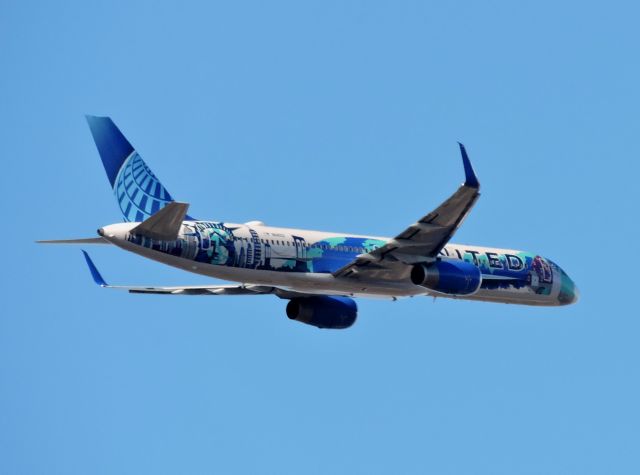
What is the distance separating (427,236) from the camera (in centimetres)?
4262

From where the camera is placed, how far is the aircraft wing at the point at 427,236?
40250mm

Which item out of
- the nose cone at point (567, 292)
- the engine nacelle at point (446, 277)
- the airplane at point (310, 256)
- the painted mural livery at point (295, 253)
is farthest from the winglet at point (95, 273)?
the nose cone at point (567, 292)

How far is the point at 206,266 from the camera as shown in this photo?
41.9m

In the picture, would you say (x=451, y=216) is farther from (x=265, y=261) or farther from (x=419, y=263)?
(x=265, y=261)

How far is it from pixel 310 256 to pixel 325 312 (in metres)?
4.85

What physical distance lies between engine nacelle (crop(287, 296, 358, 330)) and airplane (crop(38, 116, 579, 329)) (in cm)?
4

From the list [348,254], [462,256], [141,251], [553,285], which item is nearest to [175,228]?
[141,251]

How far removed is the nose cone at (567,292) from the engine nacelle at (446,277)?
260 inches

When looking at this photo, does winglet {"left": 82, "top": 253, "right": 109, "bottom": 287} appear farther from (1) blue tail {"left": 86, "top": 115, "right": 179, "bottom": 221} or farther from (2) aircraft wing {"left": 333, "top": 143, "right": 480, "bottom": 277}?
(2) aircraft wing {"left": 333, "top": 143, "right": 480, "bottom": 277}

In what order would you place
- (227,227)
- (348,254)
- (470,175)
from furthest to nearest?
(348,254) → (227,227) → (470,175)

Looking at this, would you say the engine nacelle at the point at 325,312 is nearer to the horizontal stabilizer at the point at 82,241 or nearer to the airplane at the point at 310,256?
the airplane at the point at 310,256

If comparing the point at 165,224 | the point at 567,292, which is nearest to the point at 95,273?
the point at 165,224

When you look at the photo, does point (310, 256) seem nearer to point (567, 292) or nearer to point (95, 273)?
point (95, 273)

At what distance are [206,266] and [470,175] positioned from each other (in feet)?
29.2
